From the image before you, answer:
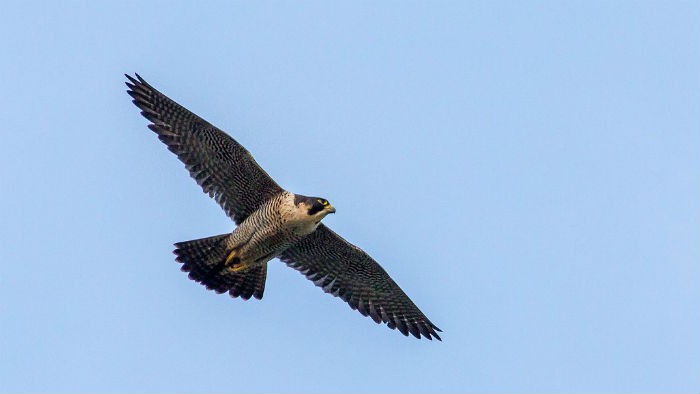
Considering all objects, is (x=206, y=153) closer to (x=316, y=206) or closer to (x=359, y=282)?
(x=316, y=206)

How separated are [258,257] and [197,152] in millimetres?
1880

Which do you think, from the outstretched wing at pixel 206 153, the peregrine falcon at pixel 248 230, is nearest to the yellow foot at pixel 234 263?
the peregrine falcon at pixel 248 230

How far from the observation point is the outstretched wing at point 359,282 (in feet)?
79.8

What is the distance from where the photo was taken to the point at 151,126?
23.4m

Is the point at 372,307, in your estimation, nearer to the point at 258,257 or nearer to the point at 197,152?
the point at 258,257

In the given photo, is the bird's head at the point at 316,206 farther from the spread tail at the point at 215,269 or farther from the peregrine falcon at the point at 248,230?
the spread tail at the point at 215,269

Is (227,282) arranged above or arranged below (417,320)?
below

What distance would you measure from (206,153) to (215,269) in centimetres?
187

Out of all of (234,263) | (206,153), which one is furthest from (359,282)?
(206,153)

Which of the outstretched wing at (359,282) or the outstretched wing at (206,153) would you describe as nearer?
the outstretched wing at (206,153)

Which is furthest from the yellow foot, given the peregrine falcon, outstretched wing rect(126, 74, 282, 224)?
outstretched wing rect(126, 74, 282, 224)

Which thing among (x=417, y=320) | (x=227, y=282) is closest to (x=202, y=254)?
(x=227, y=282)

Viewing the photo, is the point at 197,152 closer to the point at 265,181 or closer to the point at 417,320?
the point at 265,181

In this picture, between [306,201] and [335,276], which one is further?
[335,276]
